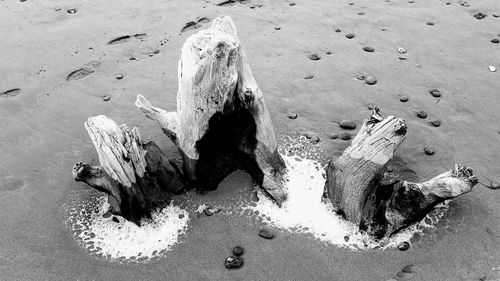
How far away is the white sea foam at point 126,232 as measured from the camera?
3715 mm

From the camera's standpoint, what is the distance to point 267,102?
530cm

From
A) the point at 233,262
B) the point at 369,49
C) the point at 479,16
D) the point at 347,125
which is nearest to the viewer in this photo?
the point at 233,262

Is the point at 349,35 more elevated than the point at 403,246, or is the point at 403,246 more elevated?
the point at 349,35

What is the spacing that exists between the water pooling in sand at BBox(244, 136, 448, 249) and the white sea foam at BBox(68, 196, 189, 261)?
2.32 feet

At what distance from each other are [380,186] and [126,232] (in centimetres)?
224

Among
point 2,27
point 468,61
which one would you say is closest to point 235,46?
point 468,61

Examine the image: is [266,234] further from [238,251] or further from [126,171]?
[126,171]

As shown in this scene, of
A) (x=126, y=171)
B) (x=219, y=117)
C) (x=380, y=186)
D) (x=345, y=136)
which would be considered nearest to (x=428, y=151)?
(x=345, y=136)

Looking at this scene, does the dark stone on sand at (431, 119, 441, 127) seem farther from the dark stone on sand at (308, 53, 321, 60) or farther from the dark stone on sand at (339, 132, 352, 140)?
the dark stone on sand at (308, 53, 321, 60)

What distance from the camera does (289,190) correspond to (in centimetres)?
412

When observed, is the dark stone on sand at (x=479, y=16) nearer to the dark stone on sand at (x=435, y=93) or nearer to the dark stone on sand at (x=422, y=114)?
the dark stone on sand at (x=435, y=93)

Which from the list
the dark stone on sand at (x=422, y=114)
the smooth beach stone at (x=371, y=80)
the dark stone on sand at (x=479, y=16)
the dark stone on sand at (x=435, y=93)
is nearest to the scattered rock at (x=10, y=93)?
the smooth beach stone at (x=371, y=80)

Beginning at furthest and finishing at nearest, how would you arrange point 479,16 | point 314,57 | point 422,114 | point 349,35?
1. point 479,16
2. point 349,35
3. point 314,57
4. point 422,114

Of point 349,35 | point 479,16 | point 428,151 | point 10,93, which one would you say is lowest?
point 10,93
